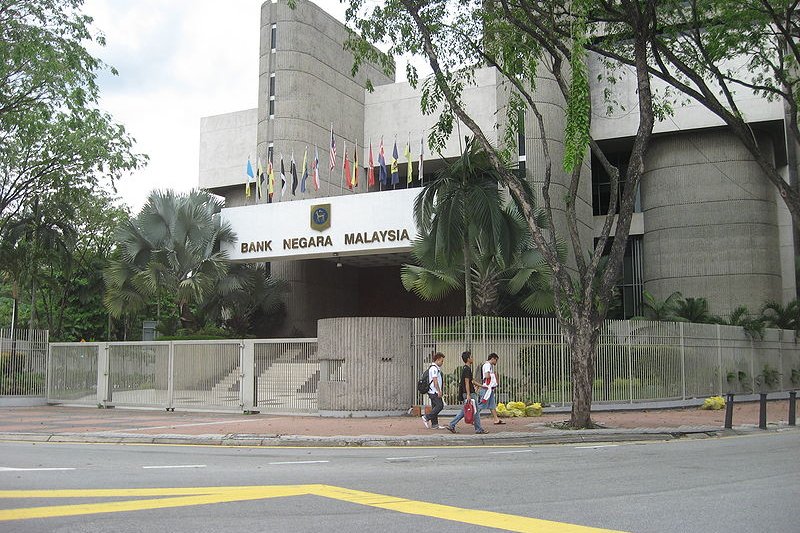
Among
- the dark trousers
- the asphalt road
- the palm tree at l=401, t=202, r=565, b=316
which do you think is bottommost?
the asphalt road

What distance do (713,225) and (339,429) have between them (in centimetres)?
2599

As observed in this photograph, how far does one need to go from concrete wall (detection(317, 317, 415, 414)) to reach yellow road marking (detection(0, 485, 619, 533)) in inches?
444

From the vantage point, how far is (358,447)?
1463 cm

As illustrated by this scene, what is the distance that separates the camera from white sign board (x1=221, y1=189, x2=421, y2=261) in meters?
29.0

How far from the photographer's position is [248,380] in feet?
71.2

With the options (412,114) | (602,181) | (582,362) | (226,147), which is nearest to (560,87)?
(582,362)

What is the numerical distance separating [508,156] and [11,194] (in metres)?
20.7

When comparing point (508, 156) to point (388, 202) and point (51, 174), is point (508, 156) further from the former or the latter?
point (51, 174)

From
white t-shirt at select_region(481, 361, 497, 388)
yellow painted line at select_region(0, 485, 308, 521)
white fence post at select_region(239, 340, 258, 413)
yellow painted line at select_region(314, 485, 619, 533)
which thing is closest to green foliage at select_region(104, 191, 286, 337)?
white fence post at select_region(239, 340, 258, 413)

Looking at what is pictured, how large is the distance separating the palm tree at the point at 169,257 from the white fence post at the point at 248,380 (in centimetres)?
780

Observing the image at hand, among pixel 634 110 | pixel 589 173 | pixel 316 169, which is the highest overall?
pixel 634 110

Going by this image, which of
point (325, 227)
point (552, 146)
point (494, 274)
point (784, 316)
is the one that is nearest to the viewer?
point (494, 274)

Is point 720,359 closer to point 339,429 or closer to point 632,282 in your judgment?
point 632,282

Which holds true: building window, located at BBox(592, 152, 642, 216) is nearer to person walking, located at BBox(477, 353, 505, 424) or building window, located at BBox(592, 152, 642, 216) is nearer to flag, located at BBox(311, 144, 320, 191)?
flag, located at BBox(311, 144, 320, 191)
